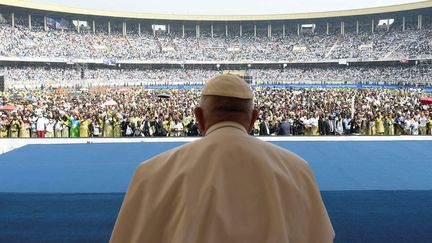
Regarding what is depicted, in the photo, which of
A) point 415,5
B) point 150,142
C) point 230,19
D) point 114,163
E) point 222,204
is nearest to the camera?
point 222,204

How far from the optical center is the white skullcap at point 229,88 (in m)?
1.30

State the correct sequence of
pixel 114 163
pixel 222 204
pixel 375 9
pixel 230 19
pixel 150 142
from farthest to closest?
pixel 230 19 → pixel 375 9 → pixel 150 142 → pixel 114 163 → pixel 222 204

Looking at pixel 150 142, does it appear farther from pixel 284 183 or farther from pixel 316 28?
pixel 316 28

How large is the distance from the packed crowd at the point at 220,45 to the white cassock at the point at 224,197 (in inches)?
1709

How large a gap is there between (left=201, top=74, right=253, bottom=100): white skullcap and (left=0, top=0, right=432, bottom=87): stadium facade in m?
42.0

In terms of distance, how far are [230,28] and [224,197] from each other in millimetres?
55991

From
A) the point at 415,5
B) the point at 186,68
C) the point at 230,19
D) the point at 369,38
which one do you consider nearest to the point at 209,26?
the point at 230,19

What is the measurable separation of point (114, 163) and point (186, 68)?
43456mm

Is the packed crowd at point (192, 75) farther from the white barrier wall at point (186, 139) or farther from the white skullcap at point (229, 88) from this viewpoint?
the white skullcap at point (229, 88)

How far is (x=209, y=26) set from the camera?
55656 mm

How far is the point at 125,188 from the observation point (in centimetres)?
611

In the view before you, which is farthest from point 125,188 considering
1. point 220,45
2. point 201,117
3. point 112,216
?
point 220,45

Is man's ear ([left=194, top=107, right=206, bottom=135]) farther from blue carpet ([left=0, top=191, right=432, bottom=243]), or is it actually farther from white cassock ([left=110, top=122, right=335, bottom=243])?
blue carpet ([left=0, top=191, right=432, bottom=243])

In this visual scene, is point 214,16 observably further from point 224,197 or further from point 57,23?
point 224,197
